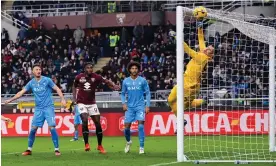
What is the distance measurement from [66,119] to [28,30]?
1600 cm

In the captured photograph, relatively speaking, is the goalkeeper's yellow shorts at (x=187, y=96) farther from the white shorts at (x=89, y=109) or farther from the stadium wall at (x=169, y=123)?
the stadium wall at (x=169, y=123)

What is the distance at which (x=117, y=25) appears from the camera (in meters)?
41.2

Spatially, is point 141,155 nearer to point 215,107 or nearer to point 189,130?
point 189,130

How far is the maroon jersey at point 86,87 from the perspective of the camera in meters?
15.9

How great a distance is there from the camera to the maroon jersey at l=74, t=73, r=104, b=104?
1587 cm

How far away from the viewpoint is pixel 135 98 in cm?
1572

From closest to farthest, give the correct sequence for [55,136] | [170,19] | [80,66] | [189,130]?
[55,136] < [189,130] < [80,66] < [170,19]

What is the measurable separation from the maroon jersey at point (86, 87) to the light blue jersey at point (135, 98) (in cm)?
71

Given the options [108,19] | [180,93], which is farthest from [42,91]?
[108,19]

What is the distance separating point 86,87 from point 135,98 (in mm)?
1152

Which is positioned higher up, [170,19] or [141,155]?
[170,19]

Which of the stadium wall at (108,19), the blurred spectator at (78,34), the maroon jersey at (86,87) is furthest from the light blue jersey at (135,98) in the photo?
the blurred spectator at (78,34)

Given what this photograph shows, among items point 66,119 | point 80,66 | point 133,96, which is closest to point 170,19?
point 80,66

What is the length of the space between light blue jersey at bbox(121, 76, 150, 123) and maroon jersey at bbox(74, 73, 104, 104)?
0.71 m
